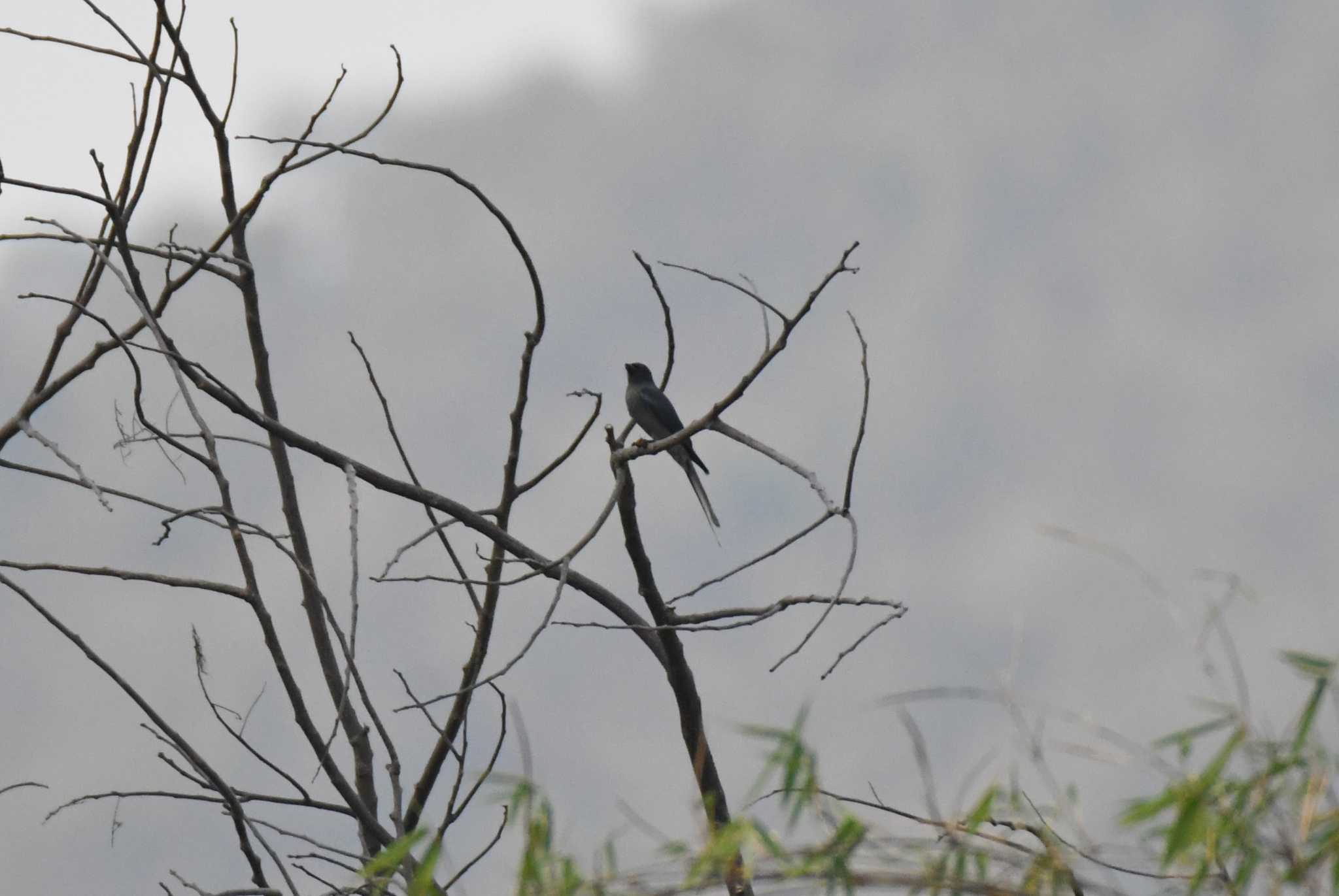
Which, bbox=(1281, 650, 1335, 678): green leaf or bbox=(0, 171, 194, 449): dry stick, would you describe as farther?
bbox=(0, 171, 194, 449): dry stick

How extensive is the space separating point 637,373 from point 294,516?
616 centimetres

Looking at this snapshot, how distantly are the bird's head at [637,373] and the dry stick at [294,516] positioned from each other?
5.92 m

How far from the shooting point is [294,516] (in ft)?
20.7

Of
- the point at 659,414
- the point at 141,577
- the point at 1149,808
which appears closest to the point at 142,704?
the point at 141,577

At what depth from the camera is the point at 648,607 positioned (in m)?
5.90

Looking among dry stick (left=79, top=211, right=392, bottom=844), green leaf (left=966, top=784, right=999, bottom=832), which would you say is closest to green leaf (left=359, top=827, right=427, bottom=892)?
green leaf (left=966, top=784, right=999, bottom=832)

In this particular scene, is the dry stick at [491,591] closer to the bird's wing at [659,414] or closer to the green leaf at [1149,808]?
the green leaf at [1149,808]

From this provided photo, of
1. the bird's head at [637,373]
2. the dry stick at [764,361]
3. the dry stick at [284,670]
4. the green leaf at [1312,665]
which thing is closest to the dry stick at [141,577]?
the dry stick at [284,670]

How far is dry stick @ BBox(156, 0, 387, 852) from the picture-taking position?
6.07 meters

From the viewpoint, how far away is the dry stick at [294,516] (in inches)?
239

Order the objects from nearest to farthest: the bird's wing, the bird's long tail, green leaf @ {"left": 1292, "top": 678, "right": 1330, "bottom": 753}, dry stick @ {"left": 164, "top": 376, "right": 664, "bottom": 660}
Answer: green leaf @ {"left": 1292, "top": 678, "right": 1330, "bottom": 753} → dry stick @ {"left": 164, "top": 376, "right": 664, "bottom": 660} → the bird's long tail → the bird's wing

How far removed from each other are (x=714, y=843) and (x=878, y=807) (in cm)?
175

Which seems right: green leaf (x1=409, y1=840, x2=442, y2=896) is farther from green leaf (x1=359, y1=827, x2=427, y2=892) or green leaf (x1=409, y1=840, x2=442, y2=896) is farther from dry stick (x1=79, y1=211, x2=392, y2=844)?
dry stick (x1=79, y1=211, x2=392, y2=844)

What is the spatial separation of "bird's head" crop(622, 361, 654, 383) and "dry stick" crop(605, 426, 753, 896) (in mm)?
6225
